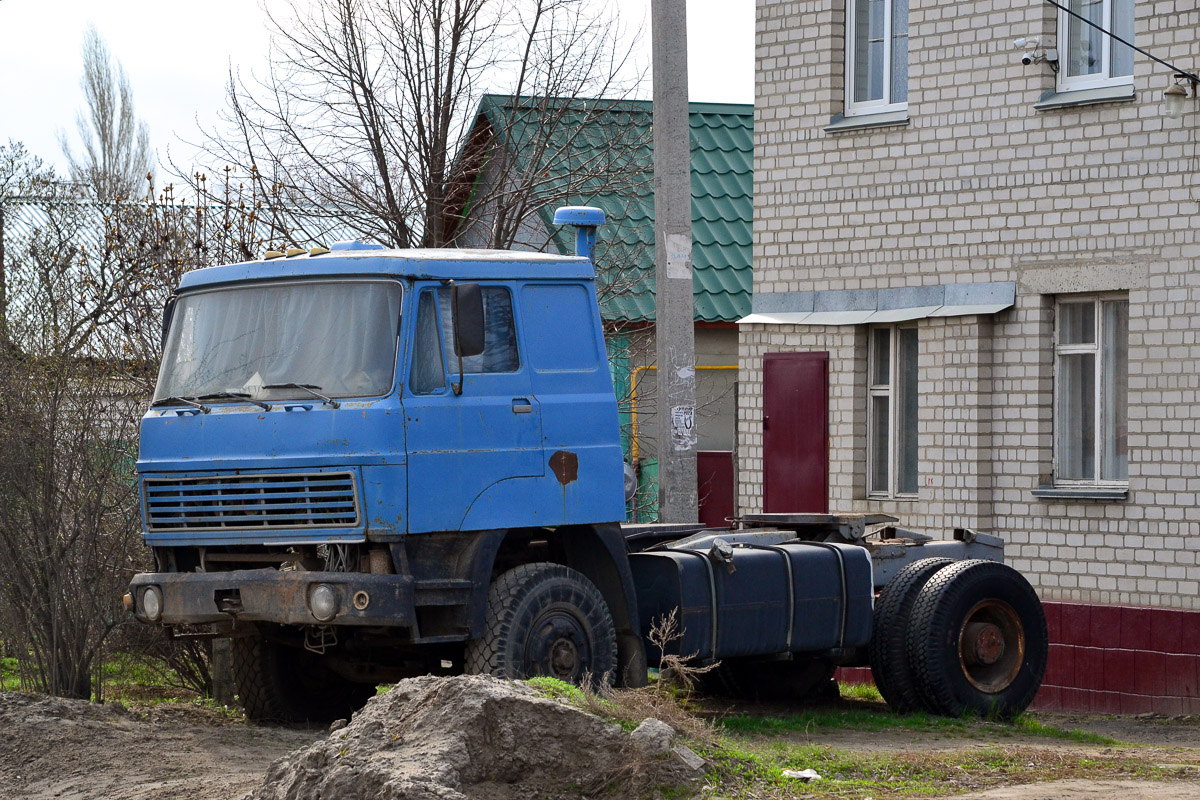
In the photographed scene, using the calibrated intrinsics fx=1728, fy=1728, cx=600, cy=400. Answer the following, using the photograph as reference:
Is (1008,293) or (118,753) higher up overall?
(1008,293)

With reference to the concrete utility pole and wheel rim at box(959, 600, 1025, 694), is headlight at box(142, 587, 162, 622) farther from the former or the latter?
wheel rim at box(959, 600, 1025, 694)

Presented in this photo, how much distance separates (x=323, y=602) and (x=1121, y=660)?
22.1ft

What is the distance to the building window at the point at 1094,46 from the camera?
13.1 meters

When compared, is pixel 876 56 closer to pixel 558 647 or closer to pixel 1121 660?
pixel 1121 660

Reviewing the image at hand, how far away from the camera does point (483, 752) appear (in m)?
7.14

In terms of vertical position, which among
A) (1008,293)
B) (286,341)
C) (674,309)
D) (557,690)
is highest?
(1008,293)

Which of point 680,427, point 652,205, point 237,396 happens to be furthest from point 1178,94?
point 652,205

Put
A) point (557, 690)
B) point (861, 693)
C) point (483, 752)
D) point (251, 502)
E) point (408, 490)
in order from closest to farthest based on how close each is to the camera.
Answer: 1. point (483, 752)
2. point (557, 690)
3. point (408, 490)
4. point (251, 502)
5. point (861, 693)

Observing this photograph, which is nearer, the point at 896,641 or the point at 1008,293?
the point at 896,641

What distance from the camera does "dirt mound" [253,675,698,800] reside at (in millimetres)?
6973

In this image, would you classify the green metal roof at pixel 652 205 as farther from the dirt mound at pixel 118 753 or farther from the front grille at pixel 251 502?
the dirt mound at pixel 118 753

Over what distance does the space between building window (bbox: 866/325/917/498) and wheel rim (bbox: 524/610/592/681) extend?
5.74 meters

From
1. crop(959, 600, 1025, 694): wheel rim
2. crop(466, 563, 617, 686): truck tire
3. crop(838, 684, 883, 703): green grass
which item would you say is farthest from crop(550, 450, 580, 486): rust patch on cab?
crop(838, 684, 883, 703): green grass

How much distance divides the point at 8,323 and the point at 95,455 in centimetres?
96
